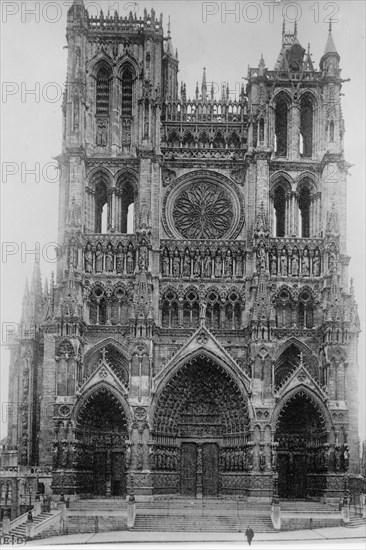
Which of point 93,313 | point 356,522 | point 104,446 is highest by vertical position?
point 93,313

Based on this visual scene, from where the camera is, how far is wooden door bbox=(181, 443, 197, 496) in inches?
1795

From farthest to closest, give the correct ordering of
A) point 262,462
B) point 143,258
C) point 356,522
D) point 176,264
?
point 176,264
point 143,258
point 262,462
point 356,522

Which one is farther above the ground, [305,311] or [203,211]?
[203,211]

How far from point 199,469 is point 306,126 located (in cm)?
1858

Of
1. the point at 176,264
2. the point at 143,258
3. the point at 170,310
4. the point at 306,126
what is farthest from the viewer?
the point at 306,126

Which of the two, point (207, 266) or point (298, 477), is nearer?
point (298, 477)

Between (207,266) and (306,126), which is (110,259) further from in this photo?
(306,126)

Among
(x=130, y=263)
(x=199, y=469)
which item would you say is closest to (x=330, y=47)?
(x=130, y=263)

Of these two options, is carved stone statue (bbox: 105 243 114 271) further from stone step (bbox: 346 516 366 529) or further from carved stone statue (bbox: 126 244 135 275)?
stone step (bbox: 346 516 366 529)

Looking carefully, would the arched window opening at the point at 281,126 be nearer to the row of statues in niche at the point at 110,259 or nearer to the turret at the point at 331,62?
the turret at the point at 331,62

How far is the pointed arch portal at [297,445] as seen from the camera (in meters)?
45.1

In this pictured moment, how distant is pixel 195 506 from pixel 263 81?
21775mm

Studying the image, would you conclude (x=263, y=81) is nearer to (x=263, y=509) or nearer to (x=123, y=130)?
(x=123, y=130)

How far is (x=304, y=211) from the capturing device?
163 ft
